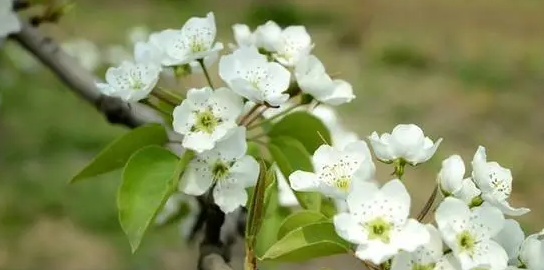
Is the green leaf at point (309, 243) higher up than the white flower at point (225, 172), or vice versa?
the green leaf at point (309, 243)

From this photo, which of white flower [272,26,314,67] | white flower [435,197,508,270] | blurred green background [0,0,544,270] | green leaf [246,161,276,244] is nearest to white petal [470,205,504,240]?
white flower [435,197,508,270]

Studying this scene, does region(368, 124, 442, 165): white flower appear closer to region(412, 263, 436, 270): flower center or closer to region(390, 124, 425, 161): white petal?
region(390, 124, 425, 161): white petal

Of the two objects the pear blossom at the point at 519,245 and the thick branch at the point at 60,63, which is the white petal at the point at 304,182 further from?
the thick branch at the point at 60,63

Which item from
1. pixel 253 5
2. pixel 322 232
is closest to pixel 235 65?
pixel 322 232

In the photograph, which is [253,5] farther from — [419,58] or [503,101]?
[503,101]

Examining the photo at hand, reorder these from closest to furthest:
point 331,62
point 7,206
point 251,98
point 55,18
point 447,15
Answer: point 251,98 < point 55,18 < point 7,206 < point 331,62 < point 447,15

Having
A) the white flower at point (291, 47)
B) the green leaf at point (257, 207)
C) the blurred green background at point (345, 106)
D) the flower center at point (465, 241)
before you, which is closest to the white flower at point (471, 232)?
the flower center at point (465, 241)

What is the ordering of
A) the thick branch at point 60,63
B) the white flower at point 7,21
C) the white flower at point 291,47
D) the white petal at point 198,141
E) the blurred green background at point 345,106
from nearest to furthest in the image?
the white petal at point 198,141 < the white flower at point 291,47 < the white flower at point 7,21 < the thick branch at point 60,63 < the blurred green background at point 345,106

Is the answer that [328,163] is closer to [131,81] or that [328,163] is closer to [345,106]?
[131,81]

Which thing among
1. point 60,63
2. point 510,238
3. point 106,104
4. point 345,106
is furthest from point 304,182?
point 345,106
